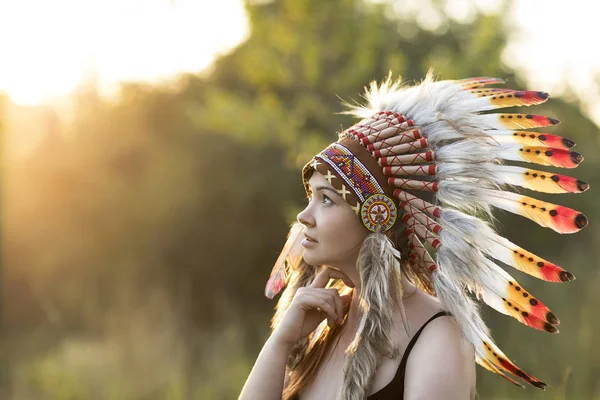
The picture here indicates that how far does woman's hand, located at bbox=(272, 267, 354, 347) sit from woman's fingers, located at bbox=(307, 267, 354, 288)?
3.1 inches

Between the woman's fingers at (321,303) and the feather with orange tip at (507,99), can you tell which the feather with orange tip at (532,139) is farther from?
the woman's fingers at (321,303)

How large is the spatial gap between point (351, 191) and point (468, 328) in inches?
23.5

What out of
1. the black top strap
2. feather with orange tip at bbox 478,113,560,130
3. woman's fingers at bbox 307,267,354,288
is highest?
feather with orange tip at bbox 478,113,560,130

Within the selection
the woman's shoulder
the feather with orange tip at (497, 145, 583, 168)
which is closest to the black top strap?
the woman's shoulder

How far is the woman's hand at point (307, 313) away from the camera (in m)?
2.55

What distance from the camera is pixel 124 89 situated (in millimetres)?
10625

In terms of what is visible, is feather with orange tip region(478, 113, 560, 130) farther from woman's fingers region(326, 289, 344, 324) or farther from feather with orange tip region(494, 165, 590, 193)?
woman's fingers region(326, 289, 344, 324)

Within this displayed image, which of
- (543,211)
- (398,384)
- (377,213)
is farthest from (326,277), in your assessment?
(543,211)

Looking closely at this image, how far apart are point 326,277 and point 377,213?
1.30 feet

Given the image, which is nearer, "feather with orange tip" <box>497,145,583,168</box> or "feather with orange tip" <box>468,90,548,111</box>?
"feather with orange tip" <box>497,145,583,168</box>

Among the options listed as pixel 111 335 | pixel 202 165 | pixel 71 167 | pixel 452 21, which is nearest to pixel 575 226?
pixel 111 335

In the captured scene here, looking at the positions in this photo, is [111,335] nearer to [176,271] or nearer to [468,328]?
[176,271]

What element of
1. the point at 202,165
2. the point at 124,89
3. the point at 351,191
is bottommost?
the point at 351,191

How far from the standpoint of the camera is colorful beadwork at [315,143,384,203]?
2.45m
